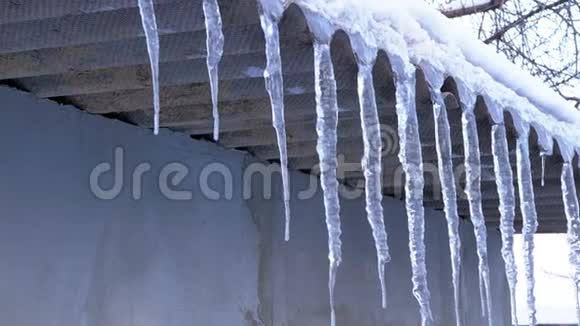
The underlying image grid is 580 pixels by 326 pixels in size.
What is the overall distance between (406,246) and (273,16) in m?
3.30

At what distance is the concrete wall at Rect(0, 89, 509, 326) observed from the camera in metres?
2.81

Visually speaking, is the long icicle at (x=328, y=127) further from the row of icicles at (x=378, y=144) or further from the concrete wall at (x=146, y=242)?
the concrete wall at (x=146, y=242)

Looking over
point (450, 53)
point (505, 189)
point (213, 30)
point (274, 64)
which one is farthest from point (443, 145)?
point (213, 30)

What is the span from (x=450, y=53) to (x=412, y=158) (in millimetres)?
321

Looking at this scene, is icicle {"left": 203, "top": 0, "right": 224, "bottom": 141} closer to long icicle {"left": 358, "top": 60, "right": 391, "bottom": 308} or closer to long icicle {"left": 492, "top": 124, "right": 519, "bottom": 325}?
long icicle {"left": 358, "top": 60, "right": 391, "bottom": 308}

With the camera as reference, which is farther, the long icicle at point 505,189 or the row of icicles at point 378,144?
the long icicle at point 505,189

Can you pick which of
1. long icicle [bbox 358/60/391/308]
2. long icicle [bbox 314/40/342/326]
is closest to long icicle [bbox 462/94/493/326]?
long icicle [bbox 358/60/391/308]

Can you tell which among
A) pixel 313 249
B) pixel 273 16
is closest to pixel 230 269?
pixel 313 249

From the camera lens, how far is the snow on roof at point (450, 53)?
6.89 feet

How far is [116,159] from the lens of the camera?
3.21 m

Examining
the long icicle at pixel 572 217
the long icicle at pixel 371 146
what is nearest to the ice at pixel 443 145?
the long icicle at pixel 371 146

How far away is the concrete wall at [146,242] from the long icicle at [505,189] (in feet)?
3.72

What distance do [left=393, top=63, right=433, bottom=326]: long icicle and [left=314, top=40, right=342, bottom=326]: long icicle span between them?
19 centimetres

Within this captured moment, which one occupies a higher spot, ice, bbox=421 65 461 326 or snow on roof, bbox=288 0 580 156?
snow on roof, bbox=288 0 580 156
